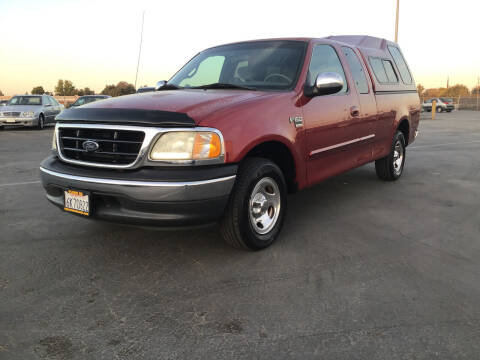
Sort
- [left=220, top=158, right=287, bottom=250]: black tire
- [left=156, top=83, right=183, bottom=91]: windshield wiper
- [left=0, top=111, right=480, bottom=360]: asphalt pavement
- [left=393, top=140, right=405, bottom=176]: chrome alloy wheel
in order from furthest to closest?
1. [left=393, top=140, right=405, bottom=176]: chrome alloy wheel
2. [left=156, top=83, right=183, bottom=91]: windshield wiper
3. [left=220, top=158, right=287, bottom=250]: black tire
4. [left=0, top=111, right=480, bottom=360]: asphalt pavement

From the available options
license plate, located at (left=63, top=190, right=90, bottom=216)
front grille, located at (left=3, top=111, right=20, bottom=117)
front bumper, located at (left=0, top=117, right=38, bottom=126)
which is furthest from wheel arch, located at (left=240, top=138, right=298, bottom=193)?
front grille, located at (left=3, top=111, right=20, bottom=117)

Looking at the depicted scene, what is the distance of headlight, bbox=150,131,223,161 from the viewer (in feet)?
9.55

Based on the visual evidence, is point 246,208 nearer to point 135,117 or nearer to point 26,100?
point 135,117

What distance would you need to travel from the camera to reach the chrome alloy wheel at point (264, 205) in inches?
135

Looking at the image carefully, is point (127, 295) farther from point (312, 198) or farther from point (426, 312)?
point (312, 198)

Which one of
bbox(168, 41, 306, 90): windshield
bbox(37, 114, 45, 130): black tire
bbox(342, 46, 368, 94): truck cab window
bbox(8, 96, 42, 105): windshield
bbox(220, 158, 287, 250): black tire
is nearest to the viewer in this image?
bbox(220, 158, 287, 250): black tire

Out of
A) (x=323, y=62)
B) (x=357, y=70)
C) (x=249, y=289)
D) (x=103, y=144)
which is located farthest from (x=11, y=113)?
(x=249, y=289)

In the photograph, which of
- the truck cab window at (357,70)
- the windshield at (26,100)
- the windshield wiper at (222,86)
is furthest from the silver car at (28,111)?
the truck cab window at (357,70)

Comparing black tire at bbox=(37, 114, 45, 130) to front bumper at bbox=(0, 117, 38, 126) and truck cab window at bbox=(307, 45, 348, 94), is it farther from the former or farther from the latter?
truck cab window at bbox=(307, 45, 348, 94)

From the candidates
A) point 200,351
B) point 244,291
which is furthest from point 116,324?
point 244,291

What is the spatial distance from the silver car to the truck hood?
14.1 meters

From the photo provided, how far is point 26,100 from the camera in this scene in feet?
55.2

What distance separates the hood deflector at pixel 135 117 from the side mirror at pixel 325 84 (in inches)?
56.3

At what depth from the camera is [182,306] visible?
261cm
